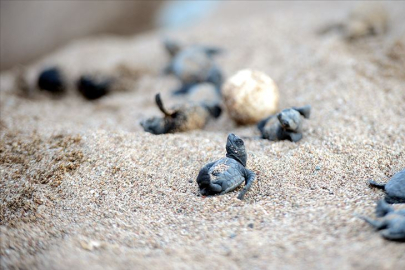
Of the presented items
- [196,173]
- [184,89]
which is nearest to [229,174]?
[196,173]

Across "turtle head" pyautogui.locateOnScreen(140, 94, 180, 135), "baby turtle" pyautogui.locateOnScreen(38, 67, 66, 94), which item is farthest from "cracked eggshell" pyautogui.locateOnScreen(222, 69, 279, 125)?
"baby turtle" pyautogui.locateOnScreen(38, 67, 66, 94)

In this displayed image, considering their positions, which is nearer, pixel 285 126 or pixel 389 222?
pixel 389 222

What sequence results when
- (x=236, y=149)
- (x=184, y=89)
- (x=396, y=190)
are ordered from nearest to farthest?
1. (x=396, y=190)
2. (x=236, y=149)
3. (x=184, y=89)

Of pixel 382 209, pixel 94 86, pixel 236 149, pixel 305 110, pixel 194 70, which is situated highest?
pixel 194 70

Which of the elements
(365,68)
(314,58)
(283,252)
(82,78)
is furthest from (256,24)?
(283,252)

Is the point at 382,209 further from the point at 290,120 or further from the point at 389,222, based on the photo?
the point at 290,120

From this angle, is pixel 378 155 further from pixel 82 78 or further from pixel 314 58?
pixel 82 78

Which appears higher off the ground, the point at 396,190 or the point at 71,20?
the point at 71,20

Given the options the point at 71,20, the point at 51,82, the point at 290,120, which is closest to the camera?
the point at 290,120
